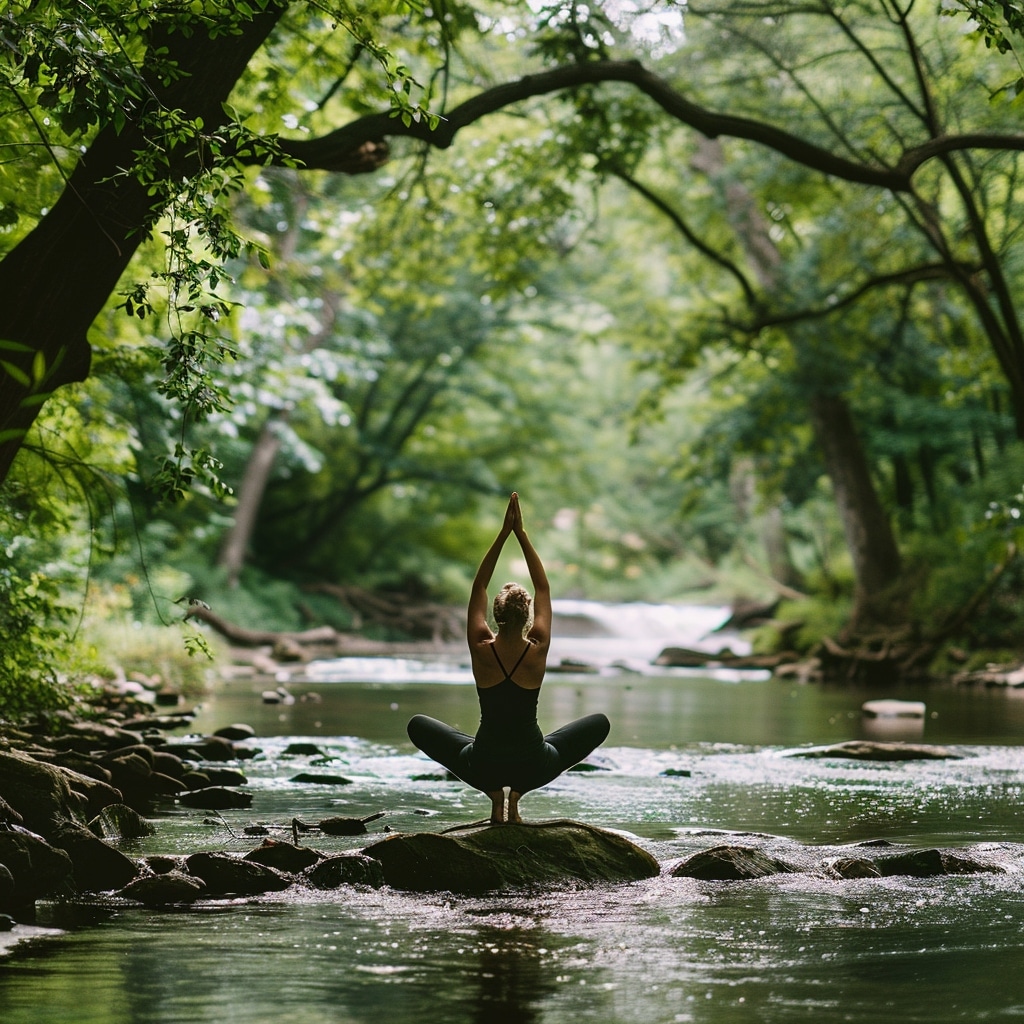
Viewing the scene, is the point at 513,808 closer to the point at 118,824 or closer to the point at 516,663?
the point at 516,663

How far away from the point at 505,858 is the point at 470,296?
31.9 meters

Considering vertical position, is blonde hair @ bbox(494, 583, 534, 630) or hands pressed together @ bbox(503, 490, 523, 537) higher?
hands pressed together @ bbox(503, 490, 523, 537)

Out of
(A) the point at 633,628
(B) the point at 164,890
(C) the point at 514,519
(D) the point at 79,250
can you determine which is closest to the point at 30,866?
(B) the point at 164,890

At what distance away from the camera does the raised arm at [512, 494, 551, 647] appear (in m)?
6.88

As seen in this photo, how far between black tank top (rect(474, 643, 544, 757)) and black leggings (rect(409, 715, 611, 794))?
0.06 m

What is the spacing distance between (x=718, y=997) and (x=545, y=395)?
3762 centimetres

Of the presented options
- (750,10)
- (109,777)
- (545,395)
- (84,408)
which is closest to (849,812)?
(109,777)

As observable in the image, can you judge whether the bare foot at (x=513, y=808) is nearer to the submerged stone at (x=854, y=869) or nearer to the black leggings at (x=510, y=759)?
the black leggings at (x=510, y=759)

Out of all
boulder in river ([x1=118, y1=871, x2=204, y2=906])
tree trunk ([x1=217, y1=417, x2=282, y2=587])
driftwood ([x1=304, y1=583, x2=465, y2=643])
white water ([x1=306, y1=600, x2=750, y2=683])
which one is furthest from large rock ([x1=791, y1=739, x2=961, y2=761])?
driftwood ([x1=304, y1=583, x2=465, y2=643])

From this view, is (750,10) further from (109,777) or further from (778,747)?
(109,777)

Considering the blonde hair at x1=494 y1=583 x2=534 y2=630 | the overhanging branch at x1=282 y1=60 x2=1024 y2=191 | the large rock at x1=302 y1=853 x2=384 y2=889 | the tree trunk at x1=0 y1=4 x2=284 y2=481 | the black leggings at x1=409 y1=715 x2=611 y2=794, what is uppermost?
the overhanging branch at x1=282 y1=60 x2=1024 y2=191

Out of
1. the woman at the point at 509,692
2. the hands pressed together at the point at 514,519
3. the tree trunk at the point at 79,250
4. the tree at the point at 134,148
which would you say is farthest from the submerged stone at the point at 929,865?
the tree trunk at the point at 79,250

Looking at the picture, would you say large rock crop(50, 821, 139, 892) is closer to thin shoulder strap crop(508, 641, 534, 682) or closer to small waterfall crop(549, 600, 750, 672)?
thin shoulder strap crop(508, 641, 534, 682)

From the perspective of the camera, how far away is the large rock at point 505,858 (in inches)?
264
